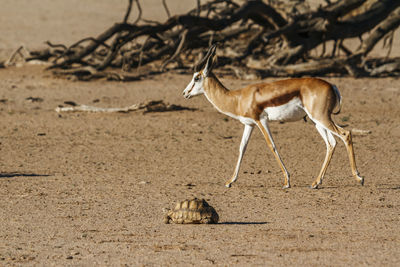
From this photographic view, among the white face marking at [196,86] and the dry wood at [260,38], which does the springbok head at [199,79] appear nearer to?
the white face marking at [196,86]

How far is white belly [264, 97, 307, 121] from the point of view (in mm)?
8578

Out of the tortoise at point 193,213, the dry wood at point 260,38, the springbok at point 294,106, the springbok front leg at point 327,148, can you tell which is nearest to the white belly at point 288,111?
the springbok at point 294,106

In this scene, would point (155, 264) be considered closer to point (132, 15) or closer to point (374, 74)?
point (374, 74)

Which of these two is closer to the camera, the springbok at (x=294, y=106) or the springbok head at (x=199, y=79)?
the springbok at (x=294, y=106)

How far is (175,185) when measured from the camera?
8.84m

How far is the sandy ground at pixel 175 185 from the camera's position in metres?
6.03

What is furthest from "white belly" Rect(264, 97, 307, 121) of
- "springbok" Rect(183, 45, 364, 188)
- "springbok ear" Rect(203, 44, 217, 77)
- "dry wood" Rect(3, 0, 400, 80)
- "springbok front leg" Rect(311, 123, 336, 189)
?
"dry wood" Rect(3, 0, 400, 80)

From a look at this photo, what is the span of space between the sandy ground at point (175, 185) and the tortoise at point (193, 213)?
0.07m

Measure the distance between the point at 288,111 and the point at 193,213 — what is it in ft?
7.48

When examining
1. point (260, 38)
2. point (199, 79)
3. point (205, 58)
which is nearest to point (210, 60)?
point (205, 58)

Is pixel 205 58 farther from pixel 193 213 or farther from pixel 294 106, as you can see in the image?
pixel 193 213

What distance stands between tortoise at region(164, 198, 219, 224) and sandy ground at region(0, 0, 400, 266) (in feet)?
0.24

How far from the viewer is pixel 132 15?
32844 millimetres

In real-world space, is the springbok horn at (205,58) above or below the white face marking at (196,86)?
above
